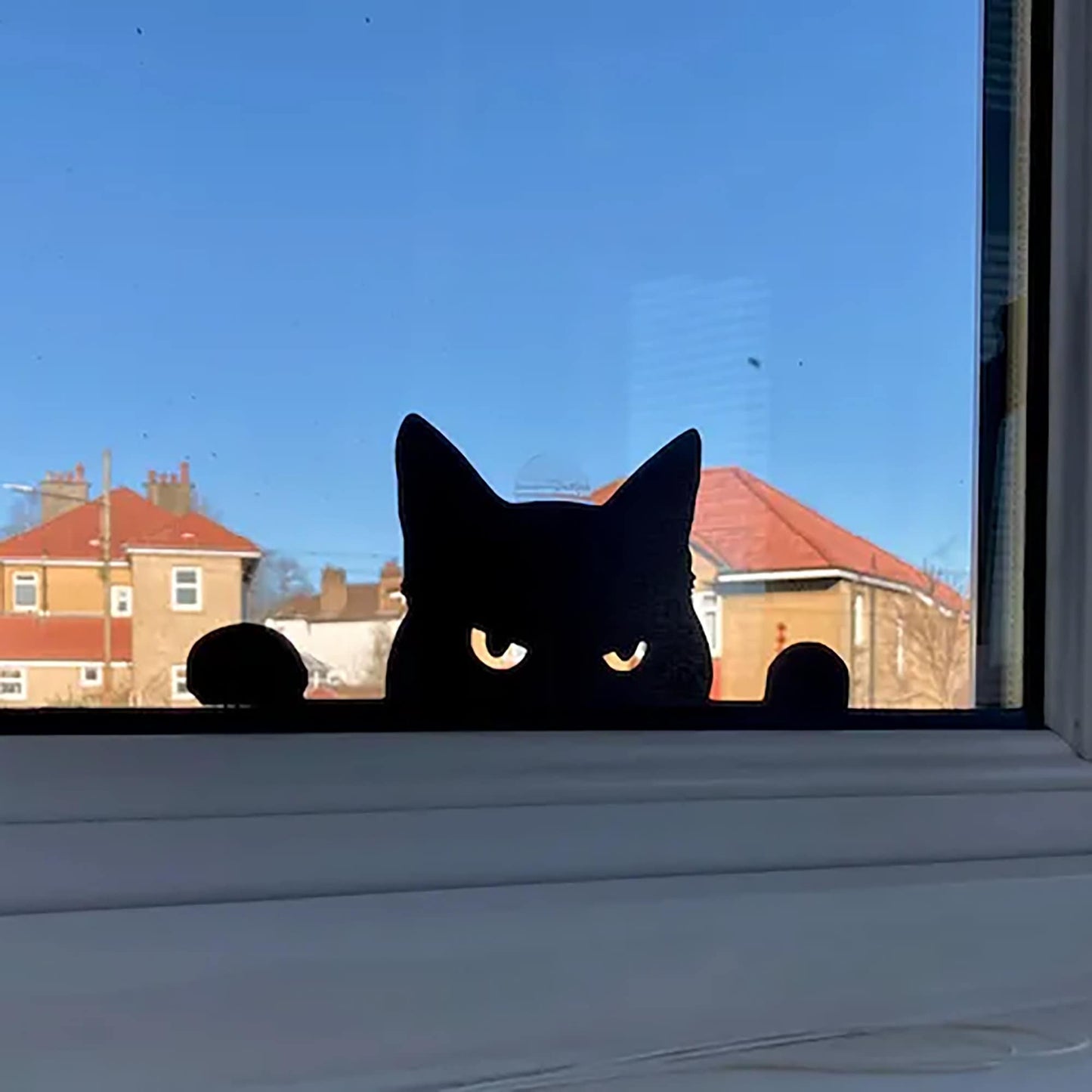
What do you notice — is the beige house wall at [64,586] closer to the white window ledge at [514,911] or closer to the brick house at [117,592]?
the brick house at [117,592]

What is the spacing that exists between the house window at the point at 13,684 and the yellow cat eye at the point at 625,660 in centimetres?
31

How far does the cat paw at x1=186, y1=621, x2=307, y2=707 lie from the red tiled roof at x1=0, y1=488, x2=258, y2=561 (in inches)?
4.1

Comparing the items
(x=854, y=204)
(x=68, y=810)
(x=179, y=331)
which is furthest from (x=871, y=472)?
(x=68, y=810)

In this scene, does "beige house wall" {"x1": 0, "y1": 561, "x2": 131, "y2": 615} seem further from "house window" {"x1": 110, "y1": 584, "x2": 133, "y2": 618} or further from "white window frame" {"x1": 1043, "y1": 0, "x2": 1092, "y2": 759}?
"white window frame" {"x1": 1043, "y1": 0, "x2": 1092, "y2": 759}

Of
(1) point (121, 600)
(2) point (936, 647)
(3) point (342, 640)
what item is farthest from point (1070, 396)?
(1) point (121, 600)

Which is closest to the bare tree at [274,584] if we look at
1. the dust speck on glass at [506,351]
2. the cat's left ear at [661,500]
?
the dust speck on glass at [506,351]

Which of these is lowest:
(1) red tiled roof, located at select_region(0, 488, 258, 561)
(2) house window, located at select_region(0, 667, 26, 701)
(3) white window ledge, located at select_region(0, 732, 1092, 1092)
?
(3) white window ledge, located at select_region(0, 732, 1092, 1092)

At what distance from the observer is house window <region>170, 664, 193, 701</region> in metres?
0.48

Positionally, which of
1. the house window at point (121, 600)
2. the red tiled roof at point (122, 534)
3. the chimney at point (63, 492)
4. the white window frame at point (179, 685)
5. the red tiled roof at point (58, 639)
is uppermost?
the chimney at point (63, 492)

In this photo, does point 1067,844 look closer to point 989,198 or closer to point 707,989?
point 707,989

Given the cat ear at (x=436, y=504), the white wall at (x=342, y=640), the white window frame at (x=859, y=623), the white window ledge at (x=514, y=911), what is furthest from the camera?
the cat ear at (x=436, y=504)

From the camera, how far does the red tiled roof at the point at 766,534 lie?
32.8 inches

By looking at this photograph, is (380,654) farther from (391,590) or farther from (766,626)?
(766,626)

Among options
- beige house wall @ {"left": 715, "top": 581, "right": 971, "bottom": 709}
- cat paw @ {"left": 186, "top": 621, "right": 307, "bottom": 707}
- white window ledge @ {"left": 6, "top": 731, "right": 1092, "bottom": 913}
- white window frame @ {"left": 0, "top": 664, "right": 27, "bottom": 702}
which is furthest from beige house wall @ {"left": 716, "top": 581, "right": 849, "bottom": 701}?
white window frame @ {"left": 0, "top": 664, "right": 27, "bottom": 702}
